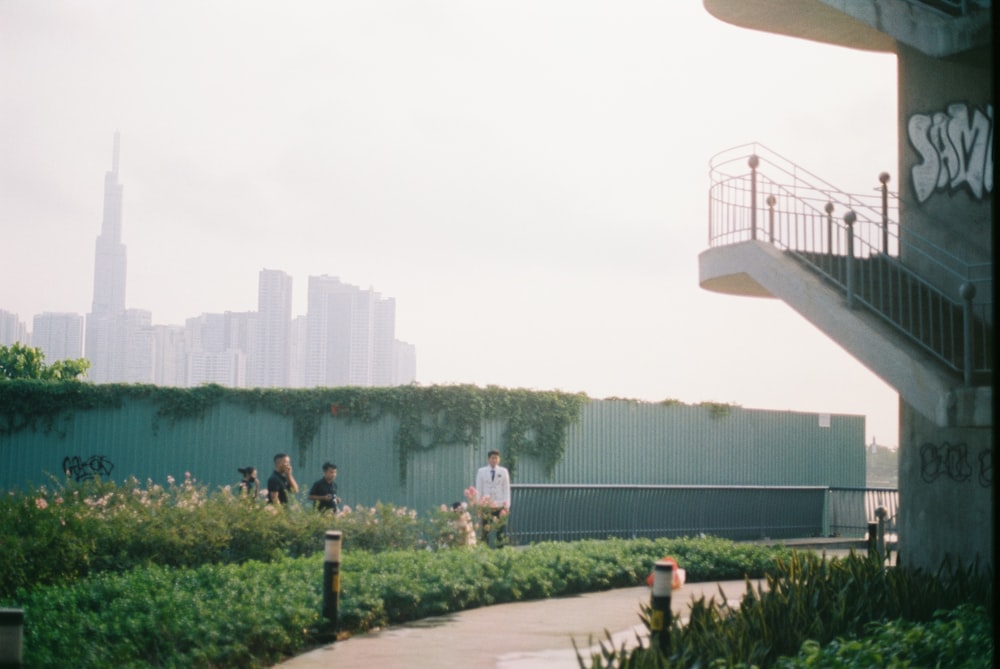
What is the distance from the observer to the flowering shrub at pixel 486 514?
58.8ft

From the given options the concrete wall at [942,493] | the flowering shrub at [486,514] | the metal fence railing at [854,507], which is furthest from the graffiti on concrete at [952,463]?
the metal fence railing at [854,507]

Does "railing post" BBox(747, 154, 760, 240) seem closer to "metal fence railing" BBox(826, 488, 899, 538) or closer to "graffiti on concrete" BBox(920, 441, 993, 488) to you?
"graffiti on concrete" BBox(920, 441, 993, 488)

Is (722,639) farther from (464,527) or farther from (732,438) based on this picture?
(732,438)

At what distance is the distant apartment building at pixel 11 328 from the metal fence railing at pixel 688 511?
132 m

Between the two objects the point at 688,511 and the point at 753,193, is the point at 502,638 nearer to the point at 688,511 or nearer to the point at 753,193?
the point at 753,193

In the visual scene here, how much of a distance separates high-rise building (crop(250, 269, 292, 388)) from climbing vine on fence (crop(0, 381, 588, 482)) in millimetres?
137547

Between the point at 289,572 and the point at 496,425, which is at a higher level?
the point at 496,425

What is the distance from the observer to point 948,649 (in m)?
8.12

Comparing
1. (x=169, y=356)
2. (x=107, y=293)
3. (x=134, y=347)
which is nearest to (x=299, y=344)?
(x=169, y=356)

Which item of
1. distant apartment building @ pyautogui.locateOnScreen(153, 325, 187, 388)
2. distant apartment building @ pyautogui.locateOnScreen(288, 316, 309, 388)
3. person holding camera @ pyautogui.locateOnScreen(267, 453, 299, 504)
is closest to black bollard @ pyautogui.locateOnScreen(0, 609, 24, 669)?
person holding camera @ pyautogui.locateOnScreen(267, 453, 299, 504)

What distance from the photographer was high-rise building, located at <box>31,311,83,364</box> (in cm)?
14707

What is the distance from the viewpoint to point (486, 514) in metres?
18.0

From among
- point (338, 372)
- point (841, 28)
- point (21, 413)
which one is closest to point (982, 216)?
point (841, 28)

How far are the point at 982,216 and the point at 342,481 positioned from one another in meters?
16.5
